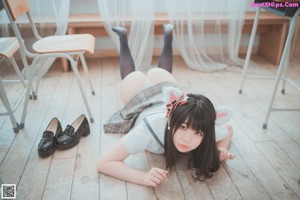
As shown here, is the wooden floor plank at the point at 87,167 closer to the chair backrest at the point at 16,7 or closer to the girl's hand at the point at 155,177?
the girl's hand at the point at 155,177

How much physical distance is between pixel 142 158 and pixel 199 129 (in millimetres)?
424

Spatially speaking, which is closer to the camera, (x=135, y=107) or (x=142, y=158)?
(x=142, y=158)

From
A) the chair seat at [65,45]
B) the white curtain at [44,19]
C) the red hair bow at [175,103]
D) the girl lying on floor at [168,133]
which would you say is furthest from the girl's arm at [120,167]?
the white curtain at [44,19]

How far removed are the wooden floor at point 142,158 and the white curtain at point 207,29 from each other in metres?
0.42

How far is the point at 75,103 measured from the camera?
1798 mm

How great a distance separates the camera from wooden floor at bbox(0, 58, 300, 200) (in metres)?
1.14

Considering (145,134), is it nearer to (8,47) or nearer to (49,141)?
(49,141)

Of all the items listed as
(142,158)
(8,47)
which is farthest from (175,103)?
(8,47)

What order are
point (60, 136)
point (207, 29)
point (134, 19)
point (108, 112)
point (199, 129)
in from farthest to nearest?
point (207, 29), point (134, 19), point (108, 112), point (60, 136), point (199, 129)

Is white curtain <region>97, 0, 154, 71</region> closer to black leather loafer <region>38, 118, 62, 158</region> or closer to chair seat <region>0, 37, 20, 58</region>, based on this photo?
chair seat <region>0, 37, 20, 58</region>

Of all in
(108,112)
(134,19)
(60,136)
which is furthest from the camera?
(134,19)

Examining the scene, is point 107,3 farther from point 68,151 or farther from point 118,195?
point 118,195

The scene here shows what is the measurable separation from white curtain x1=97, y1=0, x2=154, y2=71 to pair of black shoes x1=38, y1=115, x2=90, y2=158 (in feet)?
3.13

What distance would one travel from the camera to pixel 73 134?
1390mm
